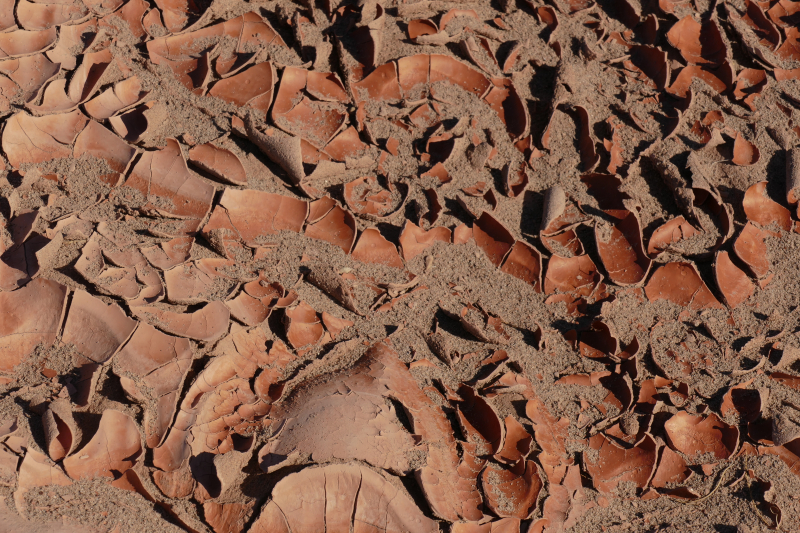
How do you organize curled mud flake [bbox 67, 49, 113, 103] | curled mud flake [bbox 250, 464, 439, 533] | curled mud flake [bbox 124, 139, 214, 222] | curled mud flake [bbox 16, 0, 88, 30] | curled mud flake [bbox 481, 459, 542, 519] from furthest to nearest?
curled mud flake [bbox 16, 0, 88, 30] < curled mud flake [bbox 67, 49, 113, 103] < curled mud flake [bbox 124, 139, 214, 222] < curled mud flake [bbox 481, 459, 542, 519] < curled mud flake [bbox 250, 464, 439, 533]

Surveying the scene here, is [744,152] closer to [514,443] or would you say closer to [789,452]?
[789,452]

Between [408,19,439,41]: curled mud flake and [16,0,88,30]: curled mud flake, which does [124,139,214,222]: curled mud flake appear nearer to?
[16,0,88,30]: curled mud flake

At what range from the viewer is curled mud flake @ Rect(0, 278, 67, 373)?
1.50 m

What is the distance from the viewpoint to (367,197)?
1.81 meters

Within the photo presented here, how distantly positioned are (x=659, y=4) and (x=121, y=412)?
7.22 ft

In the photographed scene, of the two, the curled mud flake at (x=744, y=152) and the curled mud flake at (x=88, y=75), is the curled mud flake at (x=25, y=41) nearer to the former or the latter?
the curled mud flake at (x=88, y=75)

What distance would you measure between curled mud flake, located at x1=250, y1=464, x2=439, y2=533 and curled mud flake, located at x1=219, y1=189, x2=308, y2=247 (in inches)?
26.6

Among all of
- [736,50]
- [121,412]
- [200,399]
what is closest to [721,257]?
[736,50]

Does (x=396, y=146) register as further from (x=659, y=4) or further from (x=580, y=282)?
(x=659, y=4)

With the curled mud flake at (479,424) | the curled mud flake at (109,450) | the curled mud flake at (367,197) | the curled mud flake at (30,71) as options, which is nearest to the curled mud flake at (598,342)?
the curled mud flake at (479,424)

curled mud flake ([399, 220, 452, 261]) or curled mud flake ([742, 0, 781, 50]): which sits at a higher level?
curled mud flake ([742, 0, 781, 50])

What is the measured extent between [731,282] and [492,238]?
0.70 m

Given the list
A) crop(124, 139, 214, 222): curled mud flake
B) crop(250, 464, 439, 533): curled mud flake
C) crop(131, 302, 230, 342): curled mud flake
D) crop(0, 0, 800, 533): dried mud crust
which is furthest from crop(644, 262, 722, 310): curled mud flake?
crop(124, 139, 214, 222): curled mud flake

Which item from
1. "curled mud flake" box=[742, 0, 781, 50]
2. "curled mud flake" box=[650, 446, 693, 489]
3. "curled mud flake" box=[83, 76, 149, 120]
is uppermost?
"curled mud flake" box=[742, 0, 781, 50]
